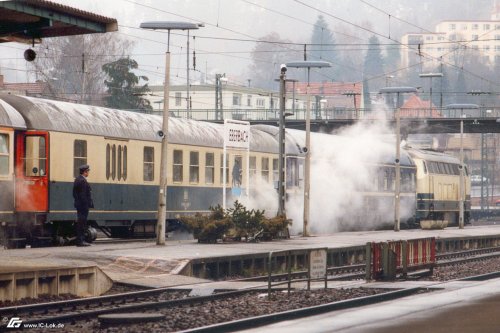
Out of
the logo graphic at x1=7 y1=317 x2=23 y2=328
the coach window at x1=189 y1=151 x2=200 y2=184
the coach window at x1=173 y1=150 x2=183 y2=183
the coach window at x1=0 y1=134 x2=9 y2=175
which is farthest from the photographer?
the coach window at x1=189 y1=151 x2=200 y2=184

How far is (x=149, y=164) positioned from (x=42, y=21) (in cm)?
1535

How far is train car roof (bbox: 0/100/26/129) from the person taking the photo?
97.7 feet

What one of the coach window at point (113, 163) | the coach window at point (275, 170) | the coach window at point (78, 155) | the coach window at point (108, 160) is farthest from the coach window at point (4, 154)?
the coach window at point (275, 170)

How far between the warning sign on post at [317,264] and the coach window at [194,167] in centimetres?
1505

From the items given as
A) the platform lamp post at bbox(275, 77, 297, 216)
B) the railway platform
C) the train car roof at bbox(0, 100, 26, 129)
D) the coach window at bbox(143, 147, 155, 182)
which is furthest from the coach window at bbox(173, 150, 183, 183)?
the train car roof at bbox(0, 100, 26, 129)

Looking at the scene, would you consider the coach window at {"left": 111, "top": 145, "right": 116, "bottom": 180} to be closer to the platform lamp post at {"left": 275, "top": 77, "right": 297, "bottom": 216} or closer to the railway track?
the platform lamp post at {"left": 275, "top": 77, "right": 297, "bottom": 216}

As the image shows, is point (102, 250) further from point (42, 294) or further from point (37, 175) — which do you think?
point (42, 294)

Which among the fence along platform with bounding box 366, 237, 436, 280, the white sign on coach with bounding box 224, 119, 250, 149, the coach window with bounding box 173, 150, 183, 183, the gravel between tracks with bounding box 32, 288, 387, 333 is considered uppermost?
the white sign on coach with bounding box 224, 119, 250, 149

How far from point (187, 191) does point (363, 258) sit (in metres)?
6.47

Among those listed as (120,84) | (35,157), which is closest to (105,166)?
(35,157)

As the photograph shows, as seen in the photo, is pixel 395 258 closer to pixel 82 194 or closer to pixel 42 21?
pixel 82 194

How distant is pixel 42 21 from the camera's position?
21.8m

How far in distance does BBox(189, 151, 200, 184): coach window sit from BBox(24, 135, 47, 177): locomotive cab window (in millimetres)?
9120

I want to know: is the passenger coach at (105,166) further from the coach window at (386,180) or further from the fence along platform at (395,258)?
the coach window at (386,180)
